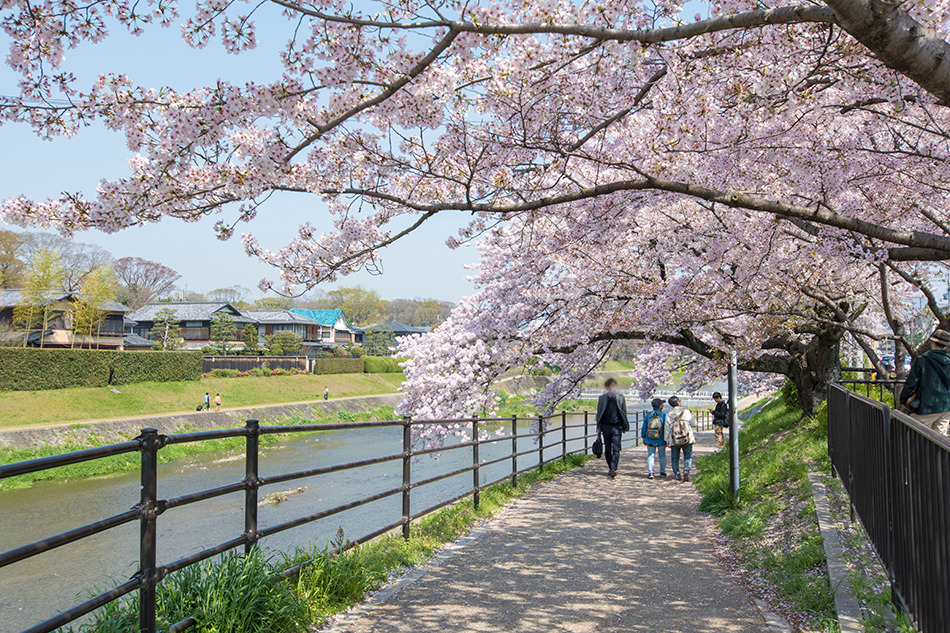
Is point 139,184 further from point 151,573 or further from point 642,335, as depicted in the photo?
point 642,335

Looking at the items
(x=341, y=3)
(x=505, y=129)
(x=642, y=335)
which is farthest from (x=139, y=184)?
(x=642, y=335)

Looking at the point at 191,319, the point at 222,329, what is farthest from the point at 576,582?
the point at 191,319

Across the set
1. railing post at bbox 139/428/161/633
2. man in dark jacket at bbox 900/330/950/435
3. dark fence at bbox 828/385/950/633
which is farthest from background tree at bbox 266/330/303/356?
railing post at bbox 139/428/161/633

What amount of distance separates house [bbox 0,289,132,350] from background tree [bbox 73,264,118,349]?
22 cm

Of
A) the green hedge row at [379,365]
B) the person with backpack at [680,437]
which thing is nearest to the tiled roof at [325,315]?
the green hedge row at [379,365]

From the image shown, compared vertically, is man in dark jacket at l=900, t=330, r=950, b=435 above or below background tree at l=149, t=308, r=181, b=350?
below

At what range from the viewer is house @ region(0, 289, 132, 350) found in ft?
131

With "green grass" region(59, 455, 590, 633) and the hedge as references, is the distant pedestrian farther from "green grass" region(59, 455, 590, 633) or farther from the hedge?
the hedge

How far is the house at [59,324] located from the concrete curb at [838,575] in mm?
43275

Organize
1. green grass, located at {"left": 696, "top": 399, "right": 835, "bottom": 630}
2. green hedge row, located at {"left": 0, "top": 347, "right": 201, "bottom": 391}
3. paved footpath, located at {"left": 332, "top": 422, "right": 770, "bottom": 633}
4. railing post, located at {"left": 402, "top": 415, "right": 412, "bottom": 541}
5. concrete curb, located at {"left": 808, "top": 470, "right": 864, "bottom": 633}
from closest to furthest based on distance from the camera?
concrete curb, located at {"left": 808, "top": 470, "right": 864, "bottom": 633} → paved footpath, located at {"left": 332, "top": 422, "right": 770, "bottom": 633} → green grass, located at {"left": 696, "top": 399, "right": 835, "bottom": 630} → railing post, located at {"left": 402, "top": 415, "right": 412, "bottom": 541} → green hedge row, located at {"left": 0, "top": 347, "right": 201, "bottom": 391}

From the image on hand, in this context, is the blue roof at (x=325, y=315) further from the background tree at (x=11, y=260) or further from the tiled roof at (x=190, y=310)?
the background tree at (x=11, y=260)

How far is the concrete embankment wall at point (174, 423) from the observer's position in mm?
21516

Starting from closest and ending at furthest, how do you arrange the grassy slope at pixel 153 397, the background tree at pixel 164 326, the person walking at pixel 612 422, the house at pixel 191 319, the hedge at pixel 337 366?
1. the person walking at pixel 612 422
2. the grassy slope at pixel 153 397
3. the hedge at pixel 337 366
4. the background tree at pixel 164 326
5. the house at pixel 191 319

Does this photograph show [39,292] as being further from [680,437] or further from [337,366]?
[680,437]
